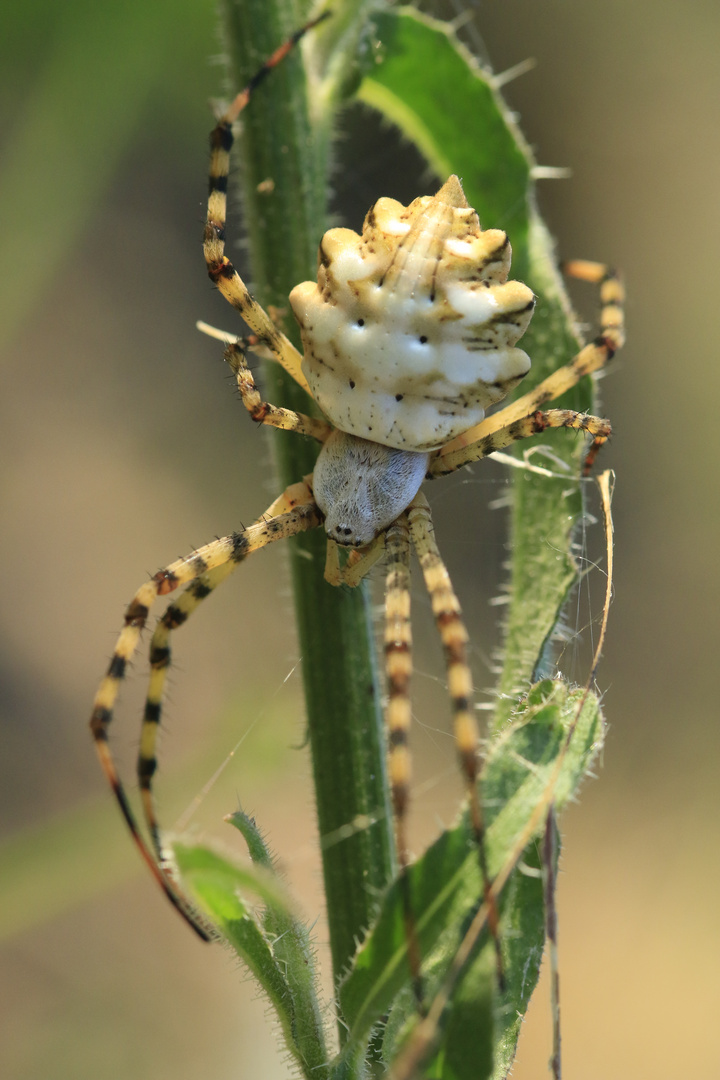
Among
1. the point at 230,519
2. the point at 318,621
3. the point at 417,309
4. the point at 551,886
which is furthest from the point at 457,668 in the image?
the point at 230,519

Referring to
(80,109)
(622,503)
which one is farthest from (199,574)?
(622,503)

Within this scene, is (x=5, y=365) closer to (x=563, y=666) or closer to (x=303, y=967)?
A: (x=563, y=666)

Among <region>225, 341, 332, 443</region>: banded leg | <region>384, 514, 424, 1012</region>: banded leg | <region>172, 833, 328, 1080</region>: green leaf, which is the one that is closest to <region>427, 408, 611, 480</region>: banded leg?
<region>384, 514, 424, 1012</region>: banded leg

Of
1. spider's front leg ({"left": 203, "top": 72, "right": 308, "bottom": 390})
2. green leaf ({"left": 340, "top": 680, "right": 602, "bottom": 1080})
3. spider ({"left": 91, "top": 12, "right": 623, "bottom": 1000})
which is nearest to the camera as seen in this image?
green leaf ({"left": 340, "top": 680, "right": 602, "bottom": 1080})

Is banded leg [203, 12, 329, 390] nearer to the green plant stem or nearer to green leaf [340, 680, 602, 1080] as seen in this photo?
the green plant stem

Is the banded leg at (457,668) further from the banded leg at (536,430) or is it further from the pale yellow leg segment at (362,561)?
the banded leg at (536,430)

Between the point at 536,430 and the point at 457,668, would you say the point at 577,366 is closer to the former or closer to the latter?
the point at 536,430
